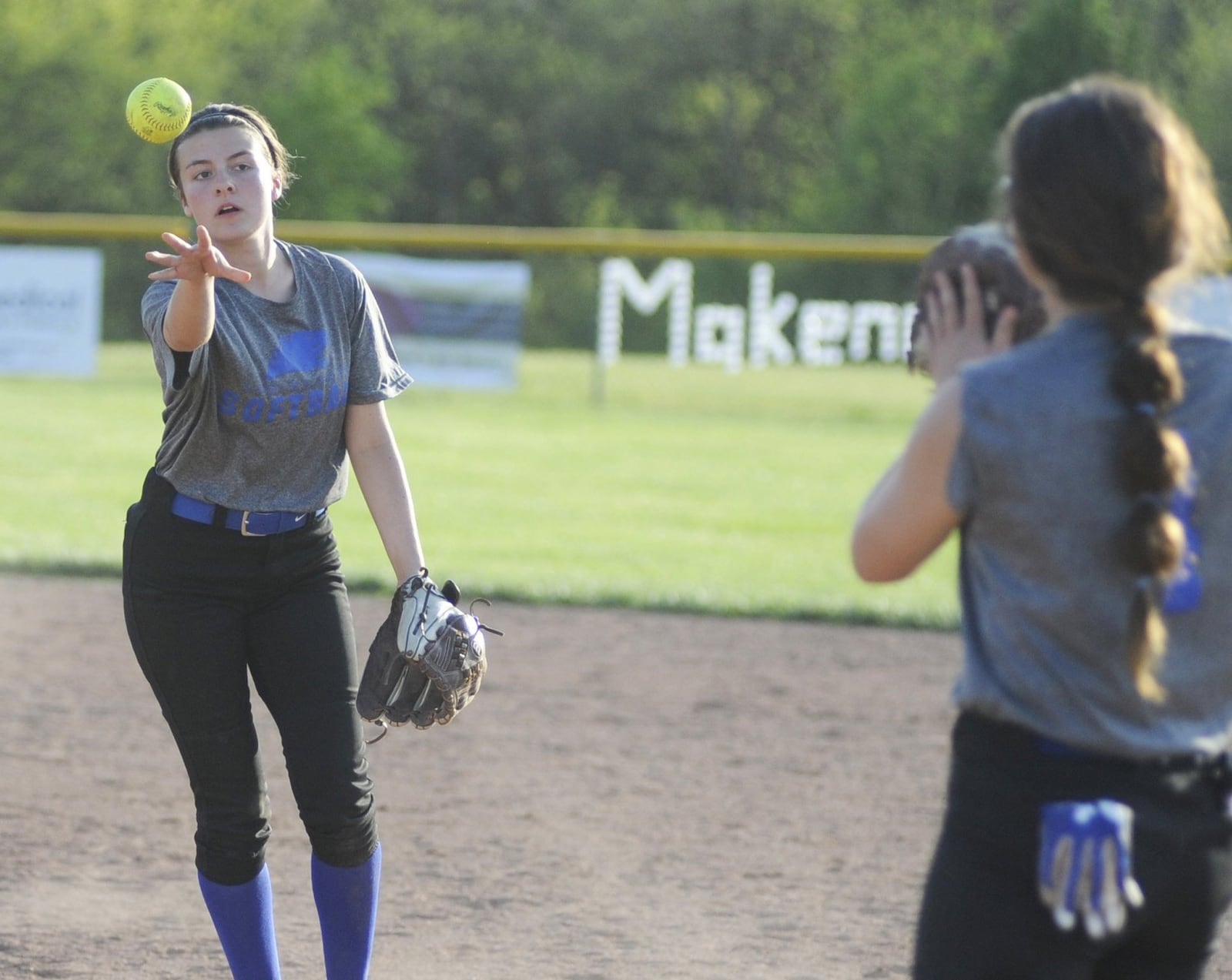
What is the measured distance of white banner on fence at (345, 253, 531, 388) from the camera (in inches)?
671

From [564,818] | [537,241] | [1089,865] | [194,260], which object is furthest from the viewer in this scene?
[537,241]

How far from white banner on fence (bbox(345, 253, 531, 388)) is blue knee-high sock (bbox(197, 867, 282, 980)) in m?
13.9

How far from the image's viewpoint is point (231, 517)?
296 cm

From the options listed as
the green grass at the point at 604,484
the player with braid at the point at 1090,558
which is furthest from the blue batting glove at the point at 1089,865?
the green grass at the point at 604,484

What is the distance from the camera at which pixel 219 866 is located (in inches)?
120

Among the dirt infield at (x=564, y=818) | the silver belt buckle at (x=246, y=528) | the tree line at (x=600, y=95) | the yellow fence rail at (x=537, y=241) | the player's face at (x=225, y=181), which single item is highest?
the tree line at (x=600, y=95)

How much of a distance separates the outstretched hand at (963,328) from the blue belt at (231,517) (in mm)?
1432

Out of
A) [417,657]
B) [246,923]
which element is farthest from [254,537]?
[246,923]

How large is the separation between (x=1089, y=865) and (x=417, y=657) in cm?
162

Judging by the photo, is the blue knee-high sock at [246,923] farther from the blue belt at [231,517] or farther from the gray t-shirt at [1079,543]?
the gray t-shirt at [1079,543]

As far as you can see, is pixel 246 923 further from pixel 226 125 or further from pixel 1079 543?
pixel 1079 543

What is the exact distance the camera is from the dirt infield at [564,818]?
3.74 meters

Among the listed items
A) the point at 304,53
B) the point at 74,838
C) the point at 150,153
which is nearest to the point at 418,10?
the point at 304,53

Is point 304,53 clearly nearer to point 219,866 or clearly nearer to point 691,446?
point 691,446
